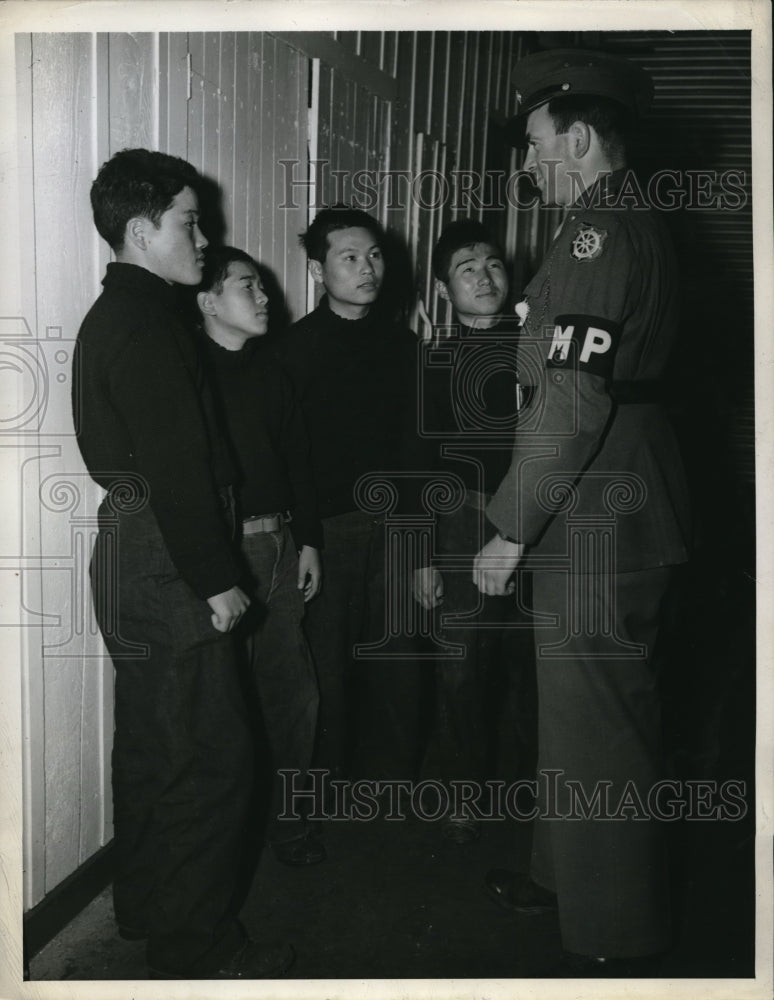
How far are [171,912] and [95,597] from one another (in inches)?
23.2

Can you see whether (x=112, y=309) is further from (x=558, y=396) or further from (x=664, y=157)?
(x=664, y=157)

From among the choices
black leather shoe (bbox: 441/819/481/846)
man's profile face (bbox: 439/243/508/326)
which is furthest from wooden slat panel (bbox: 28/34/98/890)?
man's profile face (bbox: 439/243/508/326)

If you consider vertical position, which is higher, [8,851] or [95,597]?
[95,597]

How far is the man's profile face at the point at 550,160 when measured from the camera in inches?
68.2

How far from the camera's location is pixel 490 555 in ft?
5.46

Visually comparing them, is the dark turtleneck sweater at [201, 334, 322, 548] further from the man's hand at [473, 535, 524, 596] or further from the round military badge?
the round military badge

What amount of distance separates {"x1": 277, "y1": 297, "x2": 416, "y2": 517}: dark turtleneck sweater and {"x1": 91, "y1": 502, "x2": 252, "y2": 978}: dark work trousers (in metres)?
0.73

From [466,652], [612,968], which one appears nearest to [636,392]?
[466,652]

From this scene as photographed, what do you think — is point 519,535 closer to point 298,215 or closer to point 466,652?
point 466,652

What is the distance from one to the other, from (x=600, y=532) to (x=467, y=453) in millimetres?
720

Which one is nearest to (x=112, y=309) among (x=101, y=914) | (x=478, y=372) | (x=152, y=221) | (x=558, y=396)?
(x=152, y=221)

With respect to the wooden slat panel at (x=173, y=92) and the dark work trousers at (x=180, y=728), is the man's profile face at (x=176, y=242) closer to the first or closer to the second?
the wooden slat panel at (x=173, y=92)

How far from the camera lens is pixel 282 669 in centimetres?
213

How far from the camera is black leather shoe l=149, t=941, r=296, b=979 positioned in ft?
5.40
